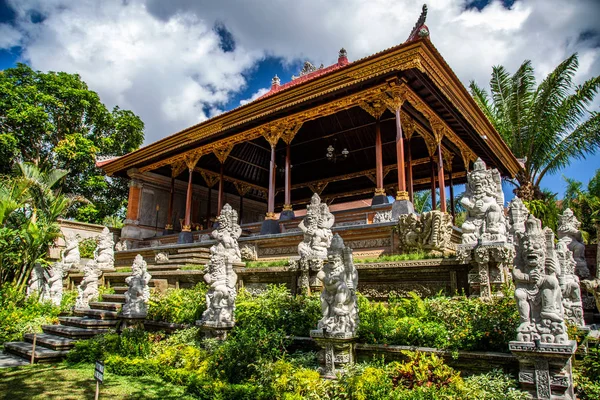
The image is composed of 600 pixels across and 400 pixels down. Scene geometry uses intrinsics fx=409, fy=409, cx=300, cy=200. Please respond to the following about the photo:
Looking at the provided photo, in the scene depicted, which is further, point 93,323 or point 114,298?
point 114,298

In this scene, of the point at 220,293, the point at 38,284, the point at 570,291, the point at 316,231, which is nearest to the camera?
the point at 570,291

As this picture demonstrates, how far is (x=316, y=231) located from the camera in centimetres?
797

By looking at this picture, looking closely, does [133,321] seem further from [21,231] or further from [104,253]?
[21,231]

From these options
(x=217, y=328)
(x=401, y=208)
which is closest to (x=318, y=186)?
(x=401, y=208)

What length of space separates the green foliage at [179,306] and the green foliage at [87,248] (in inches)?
344

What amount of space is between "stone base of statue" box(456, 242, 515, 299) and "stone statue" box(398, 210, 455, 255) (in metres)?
1.76

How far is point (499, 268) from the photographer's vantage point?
5832 mm

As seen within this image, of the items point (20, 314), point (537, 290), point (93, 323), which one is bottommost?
point (93, 323)

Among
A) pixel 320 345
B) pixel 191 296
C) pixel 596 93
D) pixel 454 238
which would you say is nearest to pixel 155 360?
pixel 191 296

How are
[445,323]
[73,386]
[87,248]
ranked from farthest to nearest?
[87,248]
[73,386]
[445,323]

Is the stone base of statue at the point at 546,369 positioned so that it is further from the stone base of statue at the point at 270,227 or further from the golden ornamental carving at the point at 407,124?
the golden ornamental carving at the point at 407,124

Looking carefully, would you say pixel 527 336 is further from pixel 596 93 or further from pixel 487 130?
pixel 596 93

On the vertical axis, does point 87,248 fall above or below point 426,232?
above

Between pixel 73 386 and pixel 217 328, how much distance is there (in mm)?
2041
